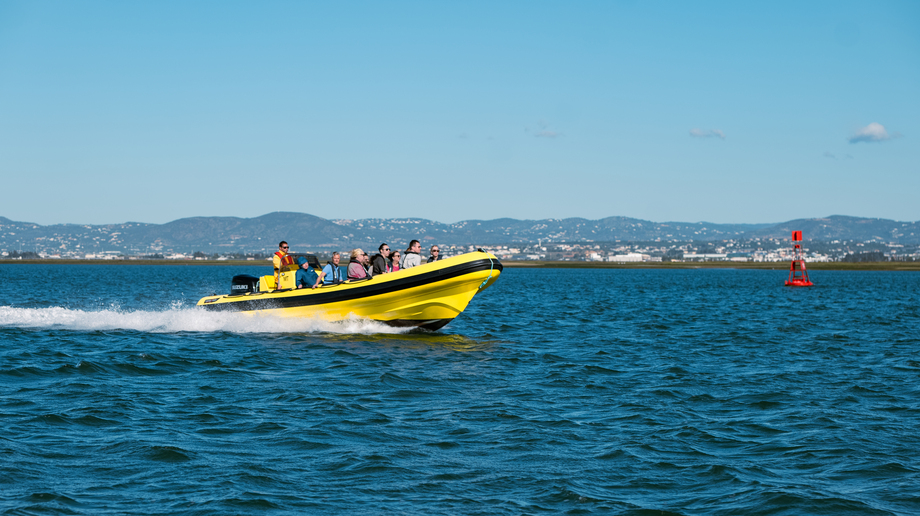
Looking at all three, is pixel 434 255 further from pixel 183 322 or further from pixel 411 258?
pixel 183 322

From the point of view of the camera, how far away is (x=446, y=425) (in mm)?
9164

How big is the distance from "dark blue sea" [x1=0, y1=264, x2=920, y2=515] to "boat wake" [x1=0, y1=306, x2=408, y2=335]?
268 mm

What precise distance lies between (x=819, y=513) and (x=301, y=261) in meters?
14.4

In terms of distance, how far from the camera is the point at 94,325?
817 inches

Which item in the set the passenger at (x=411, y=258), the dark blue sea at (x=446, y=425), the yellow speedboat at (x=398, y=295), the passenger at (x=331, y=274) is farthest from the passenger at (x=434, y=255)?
the passenger at (x=331, y=274)

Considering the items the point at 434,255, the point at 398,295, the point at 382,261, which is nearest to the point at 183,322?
the point at 382,261

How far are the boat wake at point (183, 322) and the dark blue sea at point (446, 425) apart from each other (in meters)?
0.27

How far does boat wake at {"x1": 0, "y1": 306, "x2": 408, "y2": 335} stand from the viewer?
1848 cm

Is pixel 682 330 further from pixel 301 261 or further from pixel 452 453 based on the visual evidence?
pixel 452 453

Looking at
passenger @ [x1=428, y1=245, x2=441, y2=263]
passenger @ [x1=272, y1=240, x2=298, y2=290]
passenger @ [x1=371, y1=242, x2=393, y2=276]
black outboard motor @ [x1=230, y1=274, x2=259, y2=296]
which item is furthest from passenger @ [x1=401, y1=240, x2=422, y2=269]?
black outboard motor @ [x1=230, y1=274, x2=259, y2=296]

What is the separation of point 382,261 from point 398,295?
1.22m

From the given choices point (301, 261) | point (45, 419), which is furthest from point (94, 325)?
point (45, 419)

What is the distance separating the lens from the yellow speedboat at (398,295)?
17375mm

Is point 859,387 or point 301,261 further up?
point 301,261
